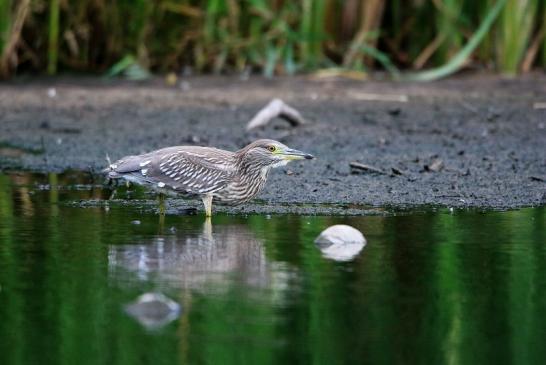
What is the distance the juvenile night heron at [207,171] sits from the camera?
26.9 feet

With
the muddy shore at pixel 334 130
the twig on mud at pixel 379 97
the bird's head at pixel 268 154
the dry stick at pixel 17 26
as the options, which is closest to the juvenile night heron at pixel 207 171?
the bird's head at pixel 268 154

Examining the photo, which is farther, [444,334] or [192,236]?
[192,236]

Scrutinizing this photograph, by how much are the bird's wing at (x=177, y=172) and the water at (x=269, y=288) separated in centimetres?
22

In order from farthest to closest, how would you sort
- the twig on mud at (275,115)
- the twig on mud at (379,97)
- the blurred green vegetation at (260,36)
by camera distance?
1. the blurred green vegetation at (260,36)
2. the twig on mud at (379,97)
3. the twig on mud at (275,115)

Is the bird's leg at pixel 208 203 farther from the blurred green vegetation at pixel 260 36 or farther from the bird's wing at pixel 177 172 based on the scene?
the blurred green vegetation at pixel 260 36

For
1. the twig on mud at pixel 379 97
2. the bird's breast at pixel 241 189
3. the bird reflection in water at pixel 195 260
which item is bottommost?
the bird reflection in water at pixel 195 260

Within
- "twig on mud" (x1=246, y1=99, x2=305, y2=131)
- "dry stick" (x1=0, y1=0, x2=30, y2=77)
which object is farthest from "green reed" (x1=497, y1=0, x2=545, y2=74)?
"dry stick" (x1=0, y1=0, x2=30, y2=77)

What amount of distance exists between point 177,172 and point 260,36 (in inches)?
255

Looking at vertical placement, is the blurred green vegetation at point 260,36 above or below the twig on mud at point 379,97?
above

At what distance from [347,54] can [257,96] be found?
1.66m

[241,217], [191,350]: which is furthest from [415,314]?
[241,217]

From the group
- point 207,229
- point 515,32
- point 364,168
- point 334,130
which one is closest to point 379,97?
point 334,130

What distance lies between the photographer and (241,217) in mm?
8234

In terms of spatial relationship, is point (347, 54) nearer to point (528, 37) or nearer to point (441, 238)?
point (528, 37)
